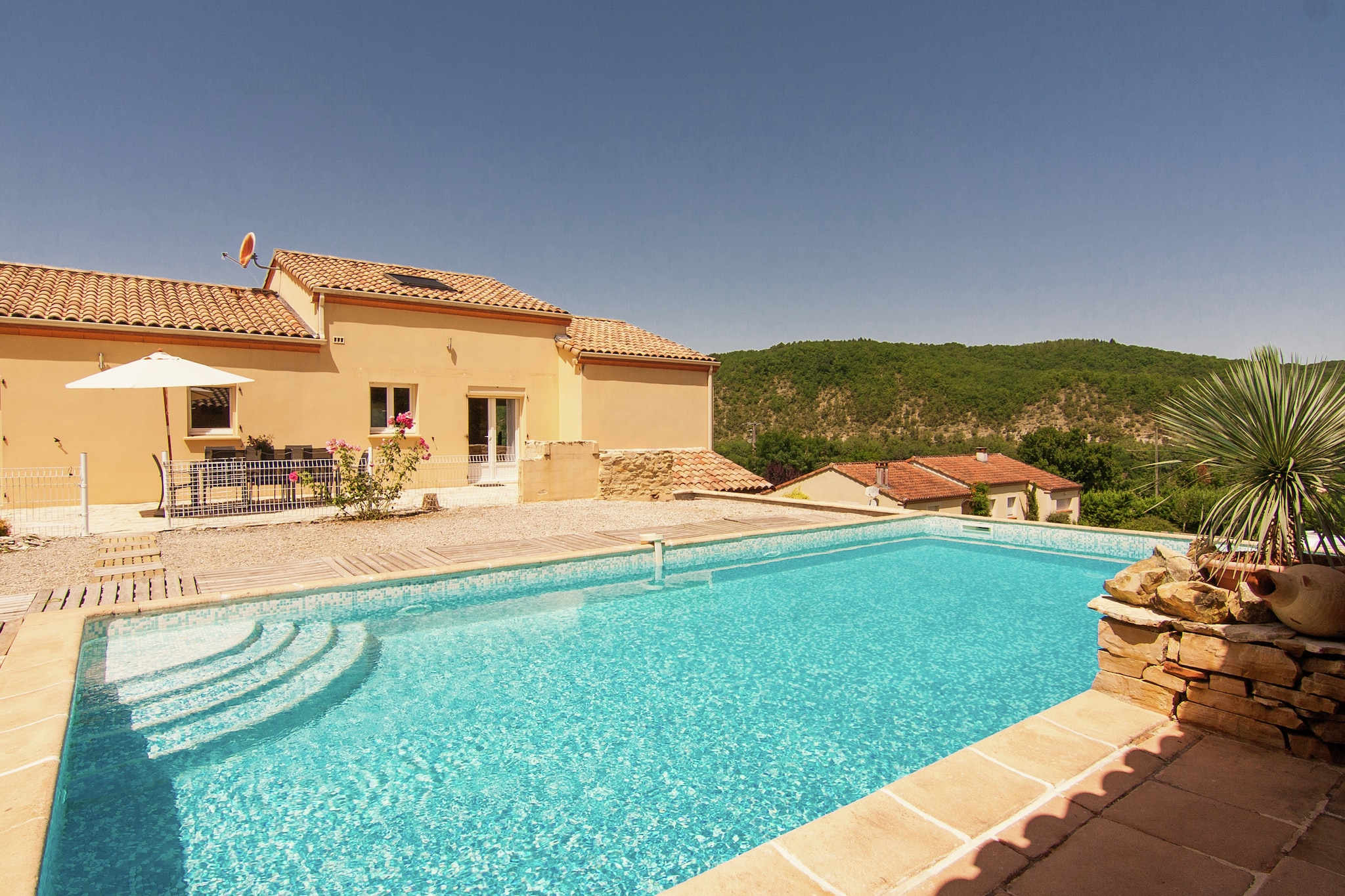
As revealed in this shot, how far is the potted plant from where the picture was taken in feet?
13.2

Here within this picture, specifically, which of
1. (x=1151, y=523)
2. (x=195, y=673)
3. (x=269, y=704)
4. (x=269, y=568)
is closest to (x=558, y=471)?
(x=269, y=568)

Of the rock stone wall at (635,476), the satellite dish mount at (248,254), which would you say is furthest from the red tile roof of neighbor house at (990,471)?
the satellite dish mount at (248,254)

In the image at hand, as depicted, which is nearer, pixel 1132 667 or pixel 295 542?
pixel 1132 667

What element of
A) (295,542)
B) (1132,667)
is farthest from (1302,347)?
(295,542)

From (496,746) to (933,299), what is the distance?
138 feet

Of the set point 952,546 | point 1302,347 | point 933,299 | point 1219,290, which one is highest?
point 933,299

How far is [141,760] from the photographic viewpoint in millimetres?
4066

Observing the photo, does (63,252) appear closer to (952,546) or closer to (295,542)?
(295,542)

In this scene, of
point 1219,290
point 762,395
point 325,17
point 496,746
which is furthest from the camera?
point 762,395

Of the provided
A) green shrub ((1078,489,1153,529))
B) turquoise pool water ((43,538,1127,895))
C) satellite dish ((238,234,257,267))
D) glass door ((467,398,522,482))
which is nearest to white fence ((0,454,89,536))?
glass door ((467,398,522,482))

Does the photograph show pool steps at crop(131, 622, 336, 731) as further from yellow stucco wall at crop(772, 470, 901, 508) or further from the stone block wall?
yellow stucco wall at crop(772, 470, 901, 508)

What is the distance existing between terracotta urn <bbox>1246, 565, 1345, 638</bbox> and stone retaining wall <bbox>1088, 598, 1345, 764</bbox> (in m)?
0.07

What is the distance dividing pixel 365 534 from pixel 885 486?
2536 cm

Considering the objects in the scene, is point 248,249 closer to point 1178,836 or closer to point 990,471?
point 1178,836
